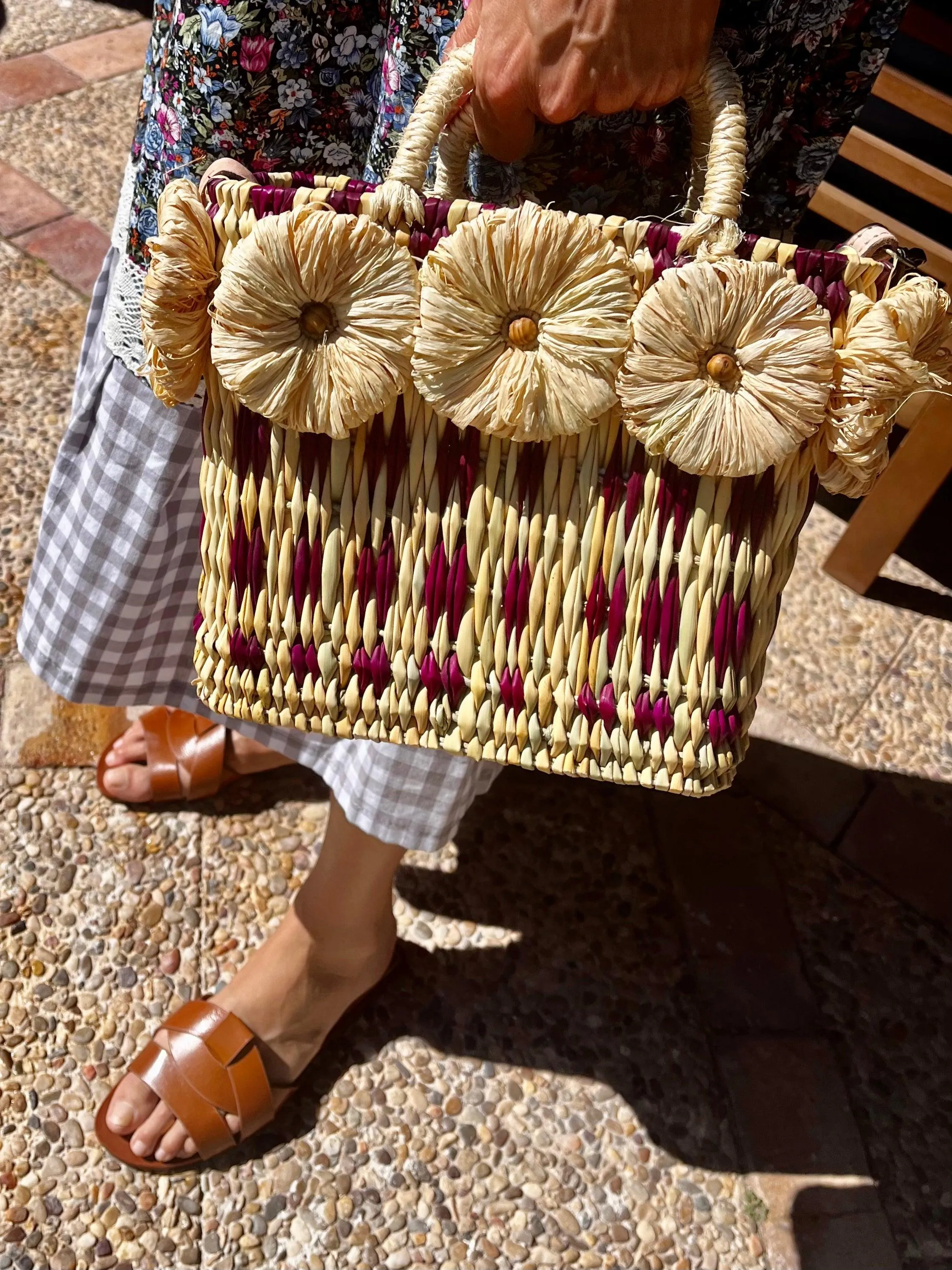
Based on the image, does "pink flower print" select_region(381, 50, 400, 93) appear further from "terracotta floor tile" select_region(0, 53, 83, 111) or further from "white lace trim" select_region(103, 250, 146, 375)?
"terracotta floor tile" select_region(0, 53, 83, 111)

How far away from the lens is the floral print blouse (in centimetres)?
81

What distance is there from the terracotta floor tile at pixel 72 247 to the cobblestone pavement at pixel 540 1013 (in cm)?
71

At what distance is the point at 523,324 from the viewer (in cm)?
71

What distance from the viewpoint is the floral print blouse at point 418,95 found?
32.1 inches

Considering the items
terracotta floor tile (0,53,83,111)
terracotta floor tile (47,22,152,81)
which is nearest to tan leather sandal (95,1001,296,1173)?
terracotta floor tile (0,53,83,111)

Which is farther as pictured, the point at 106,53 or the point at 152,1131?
the point at 106,53

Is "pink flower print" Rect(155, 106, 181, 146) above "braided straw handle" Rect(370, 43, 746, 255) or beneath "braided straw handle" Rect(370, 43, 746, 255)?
beneath

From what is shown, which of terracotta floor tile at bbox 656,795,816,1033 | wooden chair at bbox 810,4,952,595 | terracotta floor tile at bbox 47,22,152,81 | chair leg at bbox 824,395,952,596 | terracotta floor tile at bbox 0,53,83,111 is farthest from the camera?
terracotta floor tile at bbox 47,22,152,81

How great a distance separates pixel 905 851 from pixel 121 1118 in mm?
1316

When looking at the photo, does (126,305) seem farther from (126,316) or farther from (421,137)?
(421,137)

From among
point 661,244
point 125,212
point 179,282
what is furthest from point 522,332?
point 125,212

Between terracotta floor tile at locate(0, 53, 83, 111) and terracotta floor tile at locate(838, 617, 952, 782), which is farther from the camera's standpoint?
terracotta floor tile at locate(0, 53, 83, 111)

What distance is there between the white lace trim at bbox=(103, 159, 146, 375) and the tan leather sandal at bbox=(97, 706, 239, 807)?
2.18ft

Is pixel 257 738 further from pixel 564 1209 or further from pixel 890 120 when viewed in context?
pixel 890 120
